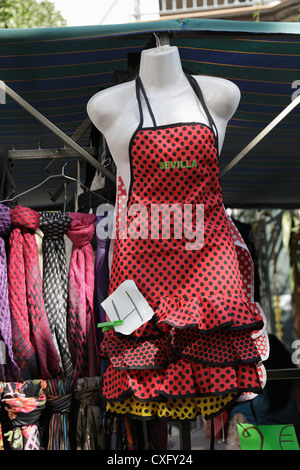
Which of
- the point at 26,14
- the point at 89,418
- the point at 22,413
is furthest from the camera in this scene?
the point at 26,14

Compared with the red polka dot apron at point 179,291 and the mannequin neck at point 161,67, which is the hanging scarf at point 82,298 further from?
the mannequin neck at point 161,67

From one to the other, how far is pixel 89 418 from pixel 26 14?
7.12 meters

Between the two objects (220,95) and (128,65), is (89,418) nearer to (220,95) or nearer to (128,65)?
(220,95)

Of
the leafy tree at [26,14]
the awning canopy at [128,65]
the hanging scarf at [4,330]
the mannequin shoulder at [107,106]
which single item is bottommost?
the hanging scarf at [4,330]

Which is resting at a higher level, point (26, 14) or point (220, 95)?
point (26, 14)

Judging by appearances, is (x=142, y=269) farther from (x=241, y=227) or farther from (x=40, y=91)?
(x=241, y=227)

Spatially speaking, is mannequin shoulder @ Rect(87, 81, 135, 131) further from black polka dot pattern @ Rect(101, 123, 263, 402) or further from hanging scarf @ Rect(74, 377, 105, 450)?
hanging scarf @ Rect(74, 377, 105, 450)

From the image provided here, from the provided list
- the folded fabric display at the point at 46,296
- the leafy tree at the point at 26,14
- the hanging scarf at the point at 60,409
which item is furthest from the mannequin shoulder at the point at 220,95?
the leafy tree at the point at 26,14

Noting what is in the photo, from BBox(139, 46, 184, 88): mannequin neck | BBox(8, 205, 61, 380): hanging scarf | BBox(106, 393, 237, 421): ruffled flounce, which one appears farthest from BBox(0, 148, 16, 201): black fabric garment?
BBox(106, 393, 237, 421): ruffled flounce

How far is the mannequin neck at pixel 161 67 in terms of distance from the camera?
7.93ft

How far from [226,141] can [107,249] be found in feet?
5.05

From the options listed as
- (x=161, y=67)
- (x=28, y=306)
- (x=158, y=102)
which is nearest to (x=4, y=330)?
(x=28, y=306)

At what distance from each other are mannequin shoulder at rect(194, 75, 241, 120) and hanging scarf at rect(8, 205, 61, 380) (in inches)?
33.9

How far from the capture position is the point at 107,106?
237 centimetres
